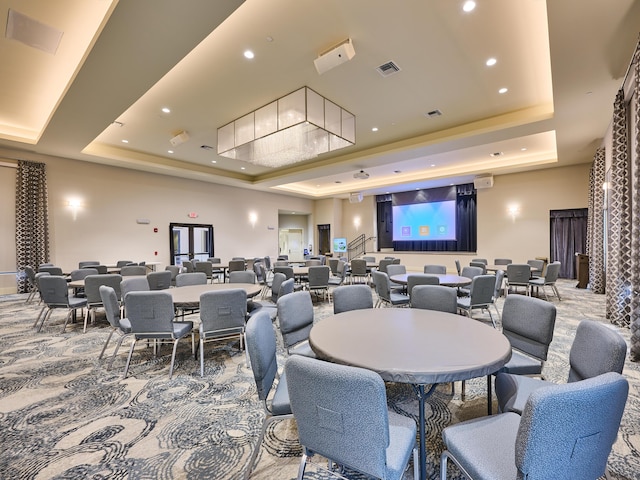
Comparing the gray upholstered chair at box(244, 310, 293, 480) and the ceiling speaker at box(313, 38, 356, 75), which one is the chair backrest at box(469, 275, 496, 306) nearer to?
the gray upholstered chair at box(244, 310, 293, 480)

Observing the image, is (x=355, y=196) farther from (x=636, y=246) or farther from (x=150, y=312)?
(x=150, y=312)

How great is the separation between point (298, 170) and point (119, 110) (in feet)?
17.9

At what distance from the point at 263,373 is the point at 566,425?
54.5 inches

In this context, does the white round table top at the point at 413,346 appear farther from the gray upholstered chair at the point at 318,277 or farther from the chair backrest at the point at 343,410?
the gray upholstered chair at the point at 318,277

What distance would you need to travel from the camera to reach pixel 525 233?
413 inches

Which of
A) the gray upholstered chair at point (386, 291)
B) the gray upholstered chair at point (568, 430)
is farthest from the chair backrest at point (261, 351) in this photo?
the gray upholstered chair at point (386, 291)

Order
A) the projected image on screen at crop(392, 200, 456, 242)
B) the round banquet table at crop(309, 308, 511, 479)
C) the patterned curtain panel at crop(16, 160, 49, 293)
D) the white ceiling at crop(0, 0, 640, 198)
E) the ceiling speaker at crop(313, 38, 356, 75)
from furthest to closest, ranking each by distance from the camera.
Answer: the projected image on screen at crop(392, 200, 456, 242), the patterned curtain panel at crop(16, 160, 49, 293), the ceiling speaker at crop(313, 38, 356, 75), the white ceiling at crop(0, 0, 640, 198), the round banquet table at crop(309, 308, 511, 479)

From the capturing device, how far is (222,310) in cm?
321

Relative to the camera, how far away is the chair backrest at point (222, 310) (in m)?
3.15

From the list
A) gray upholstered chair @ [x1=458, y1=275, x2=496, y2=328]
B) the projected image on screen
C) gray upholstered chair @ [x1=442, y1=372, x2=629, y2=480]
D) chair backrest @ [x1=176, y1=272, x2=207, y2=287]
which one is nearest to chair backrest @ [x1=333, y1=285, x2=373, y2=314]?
gray upholstered chair @ [x1=458, y1=275, x2=496, y2=328]

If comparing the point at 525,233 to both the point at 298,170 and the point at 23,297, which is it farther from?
the point at 23,297

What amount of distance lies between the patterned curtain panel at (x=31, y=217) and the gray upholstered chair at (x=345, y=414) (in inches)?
394

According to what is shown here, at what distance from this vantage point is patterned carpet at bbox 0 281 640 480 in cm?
192

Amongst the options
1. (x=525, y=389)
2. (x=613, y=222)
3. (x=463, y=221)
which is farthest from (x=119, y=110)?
(x=463, y=221)
